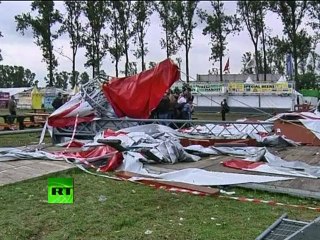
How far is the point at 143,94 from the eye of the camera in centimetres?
1279

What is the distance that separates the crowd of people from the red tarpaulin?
1752 mm

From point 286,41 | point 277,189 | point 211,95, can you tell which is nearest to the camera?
point 277,189

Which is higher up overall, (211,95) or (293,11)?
(293,11)

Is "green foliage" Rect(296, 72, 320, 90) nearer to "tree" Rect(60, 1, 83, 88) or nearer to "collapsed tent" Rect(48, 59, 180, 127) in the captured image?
"tree" Rect(60, 1, 83, 88)

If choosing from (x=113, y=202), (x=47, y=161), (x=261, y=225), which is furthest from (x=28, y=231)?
(x=47, y=161)

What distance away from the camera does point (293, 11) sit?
44.7m

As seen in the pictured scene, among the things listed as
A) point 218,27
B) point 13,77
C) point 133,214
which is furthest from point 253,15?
point 13,77

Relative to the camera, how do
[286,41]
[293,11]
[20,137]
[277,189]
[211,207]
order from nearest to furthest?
[211,207]
[277,189]
[20,137]
[293,11]
[286,41]

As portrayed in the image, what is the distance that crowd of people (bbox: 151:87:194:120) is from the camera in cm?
1512

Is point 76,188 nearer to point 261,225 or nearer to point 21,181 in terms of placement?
point 21,181

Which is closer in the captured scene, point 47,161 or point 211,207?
point 211,207

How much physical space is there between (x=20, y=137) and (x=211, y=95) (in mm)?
24786

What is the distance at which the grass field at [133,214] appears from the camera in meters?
4.72

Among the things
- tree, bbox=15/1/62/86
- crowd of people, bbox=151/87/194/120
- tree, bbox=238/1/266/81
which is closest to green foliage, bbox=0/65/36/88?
tree, bbox=15/1/62/86
